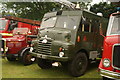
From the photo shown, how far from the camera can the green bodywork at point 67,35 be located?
537 cm

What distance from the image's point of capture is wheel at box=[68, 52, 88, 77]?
213 inches

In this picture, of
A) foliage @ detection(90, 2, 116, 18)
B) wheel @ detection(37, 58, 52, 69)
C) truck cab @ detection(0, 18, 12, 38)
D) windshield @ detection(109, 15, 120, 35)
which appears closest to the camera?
windshield @ detection(109, 15, 120, 35)

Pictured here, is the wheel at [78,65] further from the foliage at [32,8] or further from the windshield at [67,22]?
the foliage at [32,8]

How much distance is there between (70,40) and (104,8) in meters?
6.36

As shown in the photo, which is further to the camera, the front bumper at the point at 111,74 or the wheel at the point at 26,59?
the wheel at the point at 26,59

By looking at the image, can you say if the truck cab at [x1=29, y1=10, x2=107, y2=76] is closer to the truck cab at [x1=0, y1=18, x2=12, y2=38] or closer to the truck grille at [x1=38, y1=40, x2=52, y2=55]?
the truck grille at [x1=38, y1=40, x2=52, y2=55]

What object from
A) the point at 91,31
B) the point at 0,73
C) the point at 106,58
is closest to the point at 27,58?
the point at 0,73

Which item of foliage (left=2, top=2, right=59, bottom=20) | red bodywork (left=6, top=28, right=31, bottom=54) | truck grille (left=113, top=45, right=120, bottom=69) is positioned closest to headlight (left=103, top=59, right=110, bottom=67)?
truck grille (left=113, top=45, right=120, bottom=69)

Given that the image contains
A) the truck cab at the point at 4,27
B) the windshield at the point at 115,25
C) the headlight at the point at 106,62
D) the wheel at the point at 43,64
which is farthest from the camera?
the truck cab at the point at 4,27

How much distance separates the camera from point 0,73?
6.11 m

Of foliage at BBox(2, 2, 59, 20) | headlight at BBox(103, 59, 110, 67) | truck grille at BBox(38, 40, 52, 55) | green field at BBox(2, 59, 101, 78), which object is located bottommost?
green field at BBox(2, 59, 101, 78)

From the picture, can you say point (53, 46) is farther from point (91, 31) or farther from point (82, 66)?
point (91, 31)

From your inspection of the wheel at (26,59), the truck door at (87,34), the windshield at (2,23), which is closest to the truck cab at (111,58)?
the truck door at (87,34)

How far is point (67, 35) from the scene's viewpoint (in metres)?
Answer: 5.47
